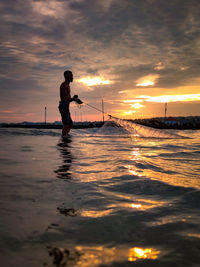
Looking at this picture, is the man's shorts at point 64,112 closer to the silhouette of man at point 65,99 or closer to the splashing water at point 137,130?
the silhouette of man at point 65,99

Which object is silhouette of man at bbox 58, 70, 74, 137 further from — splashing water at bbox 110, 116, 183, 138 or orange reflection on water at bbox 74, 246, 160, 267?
orange reflection on water at bbox 74, 246, 160, 267

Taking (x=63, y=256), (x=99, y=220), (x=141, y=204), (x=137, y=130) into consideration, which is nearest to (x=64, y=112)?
(x=137, y=130)

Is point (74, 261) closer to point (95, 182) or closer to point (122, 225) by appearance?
point (122, 225)

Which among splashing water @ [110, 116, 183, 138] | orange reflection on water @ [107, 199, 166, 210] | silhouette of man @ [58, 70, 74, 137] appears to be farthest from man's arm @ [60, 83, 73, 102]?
orange reflection on water @ [107, 199, 166, 210]

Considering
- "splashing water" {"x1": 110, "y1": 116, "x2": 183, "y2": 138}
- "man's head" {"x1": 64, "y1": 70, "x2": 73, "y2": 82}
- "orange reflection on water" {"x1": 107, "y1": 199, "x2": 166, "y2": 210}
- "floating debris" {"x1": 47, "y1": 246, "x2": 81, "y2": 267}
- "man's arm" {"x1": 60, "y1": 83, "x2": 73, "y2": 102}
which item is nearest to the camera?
"floating debris" {"x1": 47, "y1": 246, "x2": 81, "y2": 267}

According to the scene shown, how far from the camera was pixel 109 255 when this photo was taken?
1.10 m

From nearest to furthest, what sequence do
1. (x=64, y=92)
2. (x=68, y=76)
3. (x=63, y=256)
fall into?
(x=63, y=256) → (x=64, y=92) → (x=68, y=76)

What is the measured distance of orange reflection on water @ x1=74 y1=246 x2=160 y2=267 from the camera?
3.42 feet

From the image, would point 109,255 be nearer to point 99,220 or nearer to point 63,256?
point 63,256

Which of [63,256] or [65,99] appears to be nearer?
[63,256]

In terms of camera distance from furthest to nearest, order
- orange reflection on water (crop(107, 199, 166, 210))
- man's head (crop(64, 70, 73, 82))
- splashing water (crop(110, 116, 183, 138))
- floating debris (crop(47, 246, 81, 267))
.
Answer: splashing water (crop(110, 116, 183, 138))
man's head (crop(64, 70, 73, 82))
orange reflection on water (crop(107, 199, 166, 210))
floating debris (crop(47, 246, 81, 267))

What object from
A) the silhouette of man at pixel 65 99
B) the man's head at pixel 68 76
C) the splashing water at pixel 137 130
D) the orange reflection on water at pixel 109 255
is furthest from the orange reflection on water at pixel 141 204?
the splashing water at pixel 137 130

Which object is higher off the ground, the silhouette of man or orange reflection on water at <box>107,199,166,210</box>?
the silhouette of man

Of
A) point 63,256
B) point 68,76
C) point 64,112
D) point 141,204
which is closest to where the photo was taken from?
point 63,256
